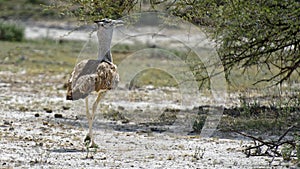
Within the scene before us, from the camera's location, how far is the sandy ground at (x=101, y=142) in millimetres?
9133

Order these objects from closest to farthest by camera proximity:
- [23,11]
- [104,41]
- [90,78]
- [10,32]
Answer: [90,78] < [104,41] < [10,32] < [23,11]

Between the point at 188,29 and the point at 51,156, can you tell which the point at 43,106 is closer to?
the point at 188,29

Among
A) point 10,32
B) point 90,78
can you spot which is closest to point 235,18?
point 90,78

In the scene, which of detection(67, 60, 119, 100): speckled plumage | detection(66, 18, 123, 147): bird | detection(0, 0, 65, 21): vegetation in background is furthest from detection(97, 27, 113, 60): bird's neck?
detection(0, 0, 65, 21): vegetation in background

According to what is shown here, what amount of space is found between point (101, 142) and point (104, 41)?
1446mm

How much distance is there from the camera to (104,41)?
1023 centimetres

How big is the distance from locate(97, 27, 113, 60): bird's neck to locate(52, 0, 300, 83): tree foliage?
5.28ft

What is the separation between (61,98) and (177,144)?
237 inches

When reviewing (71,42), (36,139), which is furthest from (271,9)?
(71,42)

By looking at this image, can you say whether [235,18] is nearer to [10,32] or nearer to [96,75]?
[96,75]

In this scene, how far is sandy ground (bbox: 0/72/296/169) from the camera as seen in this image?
913cm

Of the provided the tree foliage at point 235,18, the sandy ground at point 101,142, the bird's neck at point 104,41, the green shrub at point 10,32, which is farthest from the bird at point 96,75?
the green shrub at point 10,32

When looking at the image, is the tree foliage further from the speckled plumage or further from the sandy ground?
the speckled plumage

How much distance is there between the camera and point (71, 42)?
107ft
